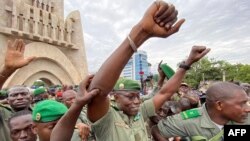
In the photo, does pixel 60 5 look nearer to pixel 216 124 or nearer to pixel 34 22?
pixel 34 22

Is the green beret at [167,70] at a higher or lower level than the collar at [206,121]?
higher

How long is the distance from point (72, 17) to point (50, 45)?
2.78 meters

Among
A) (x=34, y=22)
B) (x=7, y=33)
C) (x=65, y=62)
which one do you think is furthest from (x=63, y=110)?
(x=65, y=62)

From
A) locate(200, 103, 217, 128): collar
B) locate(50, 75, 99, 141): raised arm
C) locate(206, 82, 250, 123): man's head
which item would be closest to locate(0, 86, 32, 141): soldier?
locate(50, 75, 99, 141): raised arm

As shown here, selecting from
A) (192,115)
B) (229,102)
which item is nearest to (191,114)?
(192,115)

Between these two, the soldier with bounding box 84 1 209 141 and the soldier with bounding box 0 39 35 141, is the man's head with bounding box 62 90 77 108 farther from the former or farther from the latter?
the soldier with bounding box 84 1 209 141

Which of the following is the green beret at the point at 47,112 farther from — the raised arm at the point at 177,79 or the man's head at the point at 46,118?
the raised arm at the point at 177,79

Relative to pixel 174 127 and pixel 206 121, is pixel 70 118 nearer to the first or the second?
pixel 174 127

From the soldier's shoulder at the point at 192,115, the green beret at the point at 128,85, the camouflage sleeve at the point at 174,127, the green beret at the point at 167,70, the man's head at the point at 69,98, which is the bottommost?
the camouflage sleeve at the point at 174,127

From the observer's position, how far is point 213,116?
7.46 feet

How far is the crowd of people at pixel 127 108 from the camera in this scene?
4.97 feet

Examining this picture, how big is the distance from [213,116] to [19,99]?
243 cm

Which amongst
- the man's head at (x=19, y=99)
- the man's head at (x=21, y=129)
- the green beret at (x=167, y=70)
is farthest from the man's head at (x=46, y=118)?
the man's head at (x=19, y=99)

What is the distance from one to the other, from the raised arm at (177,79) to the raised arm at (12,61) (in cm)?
134
